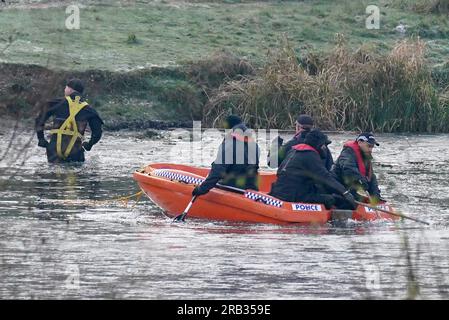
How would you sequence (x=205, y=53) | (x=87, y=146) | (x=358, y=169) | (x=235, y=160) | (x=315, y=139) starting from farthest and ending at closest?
(x=205, y=53) → (x=87, y=146) → (x=358, y=169) → (x=235, y=160) → (x=315, y=139)

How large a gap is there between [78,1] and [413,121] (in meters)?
8.39

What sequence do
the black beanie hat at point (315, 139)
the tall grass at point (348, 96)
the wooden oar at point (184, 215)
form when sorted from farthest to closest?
the tall grass at point (348, 96) < the wooden oar at point (184, 215) < the black beanie hat at point (315, 139)

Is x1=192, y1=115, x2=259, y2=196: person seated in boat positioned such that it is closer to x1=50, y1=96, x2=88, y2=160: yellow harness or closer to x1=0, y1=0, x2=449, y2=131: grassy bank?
x1=50, y1=96, x2=88, y2=160: yellow harness

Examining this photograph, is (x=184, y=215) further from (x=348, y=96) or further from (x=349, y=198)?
(x=348, y=96)

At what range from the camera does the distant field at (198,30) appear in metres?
29.1

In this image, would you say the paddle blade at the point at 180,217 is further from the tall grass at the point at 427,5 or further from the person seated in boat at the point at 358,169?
the tall grass at the point at 427,5

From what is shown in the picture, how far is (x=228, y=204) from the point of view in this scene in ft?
58.5

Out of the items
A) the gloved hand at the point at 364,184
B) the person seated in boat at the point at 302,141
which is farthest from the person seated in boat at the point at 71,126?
the gloved hand at the point at 364,184

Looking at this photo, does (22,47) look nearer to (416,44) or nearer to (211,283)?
(416,44)

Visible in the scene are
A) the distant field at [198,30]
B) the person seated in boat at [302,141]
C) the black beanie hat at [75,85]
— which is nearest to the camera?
the person seated in boat at [302,141]

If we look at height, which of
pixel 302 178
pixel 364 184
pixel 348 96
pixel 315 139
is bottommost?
pixel 364 184

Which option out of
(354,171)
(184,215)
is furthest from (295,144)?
(184,215)

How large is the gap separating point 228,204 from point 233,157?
0.60 m

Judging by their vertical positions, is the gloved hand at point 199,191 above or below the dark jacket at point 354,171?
below
